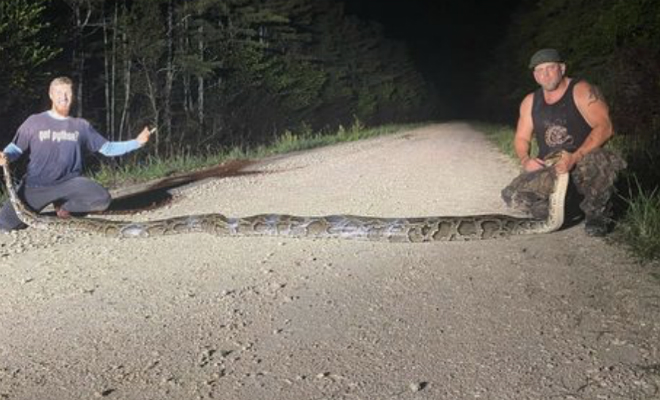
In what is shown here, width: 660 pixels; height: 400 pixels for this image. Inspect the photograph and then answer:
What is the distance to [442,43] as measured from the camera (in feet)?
268

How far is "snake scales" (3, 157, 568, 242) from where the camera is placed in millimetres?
5719

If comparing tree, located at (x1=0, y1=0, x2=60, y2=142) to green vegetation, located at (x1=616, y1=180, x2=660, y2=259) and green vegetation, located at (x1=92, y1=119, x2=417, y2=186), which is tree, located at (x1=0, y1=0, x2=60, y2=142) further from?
green vegetation, located at (x1=616, y1=180, x2=660, y2=259)

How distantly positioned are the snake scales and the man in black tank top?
0.31m

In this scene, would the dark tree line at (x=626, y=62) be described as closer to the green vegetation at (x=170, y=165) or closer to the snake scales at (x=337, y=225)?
the snake scales at (x=337, y=225)

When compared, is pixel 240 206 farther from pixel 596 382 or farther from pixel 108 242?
pixel 596 382

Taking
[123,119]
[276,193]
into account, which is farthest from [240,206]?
[123,119]

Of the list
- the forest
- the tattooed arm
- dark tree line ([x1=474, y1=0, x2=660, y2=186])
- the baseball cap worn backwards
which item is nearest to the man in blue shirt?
the baseball cap worn backwards

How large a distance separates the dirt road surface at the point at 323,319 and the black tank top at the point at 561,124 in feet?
2.78

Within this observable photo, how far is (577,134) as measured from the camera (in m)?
5.75

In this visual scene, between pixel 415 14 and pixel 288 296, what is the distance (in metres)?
80.3

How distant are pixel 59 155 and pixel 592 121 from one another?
18.5ft

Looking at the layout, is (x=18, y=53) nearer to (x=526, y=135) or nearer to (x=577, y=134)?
(x=526, y=135)

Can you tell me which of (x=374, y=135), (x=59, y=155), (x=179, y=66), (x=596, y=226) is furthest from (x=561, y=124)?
(x=179, y=66)

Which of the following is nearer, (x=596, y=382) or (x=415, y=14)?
(x=596, y=382)
